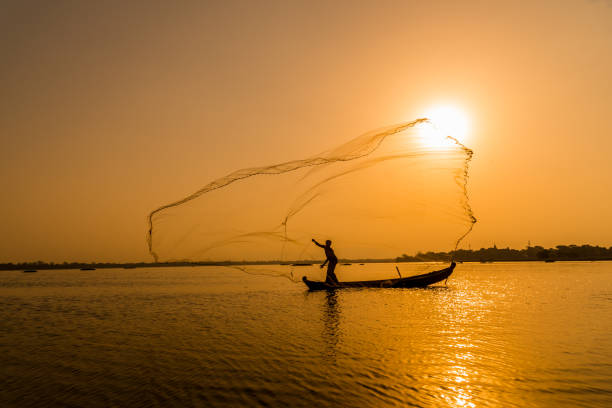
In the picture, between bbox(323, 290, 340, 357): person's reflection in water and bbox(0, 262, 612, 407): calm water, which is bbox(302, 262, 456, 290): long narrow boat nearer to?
bbox(323, 290, 340, 357): person's reflection in water

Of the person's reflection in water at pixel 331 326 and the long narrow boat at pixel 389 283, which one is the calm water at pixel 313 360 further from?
the long narrow boat at pixel 389 283

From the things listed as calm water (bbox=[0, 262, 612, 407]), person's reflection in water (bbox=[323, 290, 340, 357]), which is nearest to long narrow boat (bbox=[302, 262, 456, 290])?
person's reflection in water (bbox=[323, 290, 340, 357])

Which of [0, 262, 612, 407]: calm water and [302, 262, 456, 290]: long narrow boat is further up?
[302, 262, 456, 290]: long narrow boat

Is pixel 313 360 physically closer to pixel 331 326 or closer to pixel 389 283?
pixel 331 326

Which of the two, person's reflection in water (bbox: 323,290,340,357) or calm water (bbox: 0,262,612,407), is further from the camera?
person's reflection in water (bbox: 323,290,340,357)

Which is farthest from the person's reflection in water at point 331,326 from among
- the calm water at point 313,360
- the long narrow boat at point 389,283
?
the long narrow boat at point 389,283

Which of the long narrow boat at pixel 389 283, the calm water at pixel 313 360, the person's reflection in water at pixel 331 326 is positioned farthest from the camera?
the long narrow boat at pixel 389 283

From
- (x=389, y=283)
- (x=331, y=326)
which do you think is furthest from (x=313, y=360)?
(x=389, y=283)

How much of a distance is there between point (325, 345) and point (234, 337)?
437 centimetres

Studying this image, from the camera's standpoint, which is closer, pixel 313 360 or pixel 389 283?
pixel 313 360

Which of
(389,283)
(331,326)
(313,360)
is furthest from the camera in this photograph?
(389,283)

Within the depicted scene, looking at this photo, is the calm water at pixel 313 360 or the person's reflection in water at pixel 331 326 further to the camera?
the person's reflection in water at pixel 331 326

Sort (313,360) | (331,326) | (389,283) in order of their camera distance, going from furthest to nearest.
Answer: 1. (389,283)
2. (331,326)
3. (313,360)

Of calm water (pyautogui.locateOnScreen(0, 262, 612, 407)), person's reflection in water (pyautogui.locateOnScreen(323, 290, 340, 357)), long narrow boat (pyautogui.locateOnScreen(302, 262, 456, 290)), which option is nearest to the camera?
calm water (pyautogui.locateOnScreen(0, 262, 612, 407))
